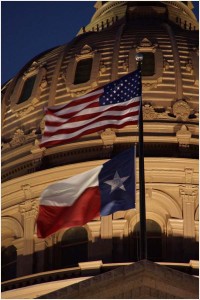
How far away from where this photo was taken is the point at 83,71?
57594mm

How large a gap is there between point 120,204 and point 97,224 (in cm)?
1334

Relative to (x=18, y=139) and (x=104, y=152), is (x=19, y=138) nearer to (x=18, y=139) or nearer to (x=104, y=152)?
(x=18, y=139)

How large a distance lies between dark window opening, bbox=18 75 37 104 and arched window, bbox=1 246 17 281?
26.3ft

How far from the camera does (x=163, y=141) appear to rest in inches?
2073

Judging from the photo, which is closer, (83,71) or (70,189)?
(70,189)

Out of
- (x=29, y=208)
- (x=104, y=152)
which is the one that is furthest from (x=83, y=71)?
(x=29, y=208)

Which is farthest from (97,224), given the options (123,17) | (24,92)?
(123,17)

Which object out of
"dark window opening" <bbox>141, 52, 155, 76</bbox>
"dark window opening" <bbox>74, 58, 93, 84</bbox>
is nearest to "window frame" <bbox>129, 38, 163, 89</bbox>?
"dark window opening" <bbox>141, 52, 155, 76</bbox>

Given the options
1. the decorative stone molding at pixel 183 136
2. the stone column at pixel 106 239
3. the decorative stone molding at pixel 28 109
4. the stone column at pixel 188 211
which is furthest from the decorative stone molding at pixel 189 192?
the decorative stone molding at pixel 28 109

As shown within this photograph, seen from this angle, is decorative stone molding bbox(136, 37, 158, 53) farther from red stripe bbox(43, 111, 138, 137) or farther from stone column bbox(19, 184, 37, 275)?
red stripe bbox(43, 111, 138, 137)

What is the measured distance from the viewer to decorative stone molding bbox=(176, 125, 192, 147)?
5234 centimetres

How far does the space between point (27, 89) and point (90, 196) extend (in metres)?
22.6

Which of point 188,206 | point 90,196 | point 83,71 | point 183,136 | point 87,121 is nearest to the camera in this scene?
point 90,196

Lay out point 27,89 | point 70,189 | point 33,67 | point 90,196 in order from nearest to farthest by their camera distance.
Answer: point 90,196, point 70,189, point 27,89, point 33,67
